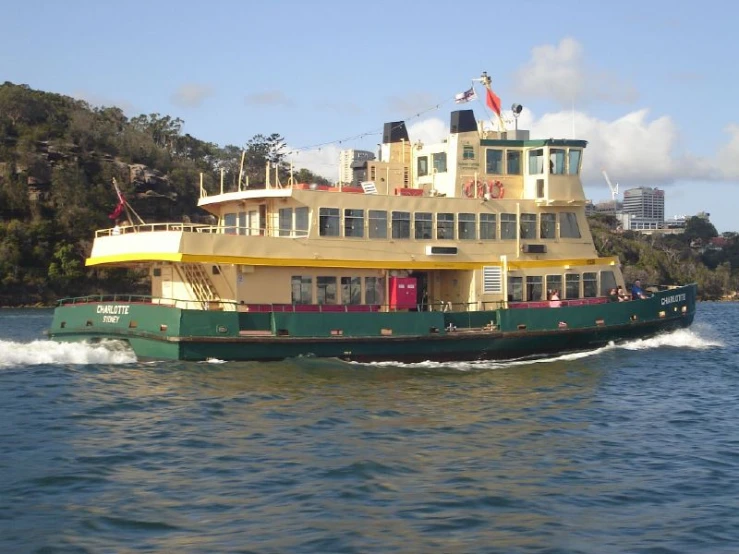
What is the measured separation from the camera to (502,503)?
10852mm

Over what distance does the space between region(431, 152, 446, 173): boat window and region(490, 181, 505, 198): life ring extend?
140 cm

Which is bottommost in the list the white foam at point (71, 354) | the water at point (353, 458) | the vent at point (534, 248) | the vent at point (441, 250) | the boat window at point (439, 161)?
the water at point (353, 458)

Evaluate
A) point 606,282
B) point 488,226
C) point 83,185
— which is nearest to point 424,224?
point 488,226

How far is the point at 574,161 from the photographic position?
25.5m

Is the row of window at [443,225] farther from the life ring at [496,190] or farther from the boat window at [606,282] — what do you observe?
the boat window at [606,282]

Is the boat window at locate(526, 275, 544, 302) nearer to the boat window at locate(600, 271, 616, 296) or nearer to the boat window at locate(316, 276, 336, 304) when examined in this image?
the boat window at locate(600, 271, 616, 296)

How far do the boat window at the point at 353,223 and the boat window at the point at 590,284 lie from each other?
6858mm

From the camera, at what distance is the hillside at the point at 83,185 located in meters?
57.6

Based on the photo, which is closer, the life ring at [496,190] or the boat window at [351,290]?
the boat window at [351,290]

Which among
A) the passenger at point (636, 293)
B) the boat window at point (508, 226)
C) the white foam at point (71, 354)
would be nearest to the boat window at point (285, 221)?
the white foam at point (71, 354)

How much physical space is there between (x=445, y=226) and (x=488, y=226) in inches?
52.7

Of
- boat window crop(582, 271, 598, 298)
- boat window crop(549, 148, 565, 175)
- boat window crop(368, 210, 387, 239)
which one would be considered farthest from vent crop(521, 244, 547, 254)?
boat window crop(368, 210, 387, 239)

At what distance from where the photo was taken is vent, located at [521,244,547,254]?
80.5ft

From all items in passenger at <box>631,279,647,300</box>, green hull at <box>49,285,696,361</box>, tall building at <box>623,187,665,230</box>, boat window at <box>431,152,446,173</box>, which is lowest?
green hull at <box>49,285,696,361</box>
